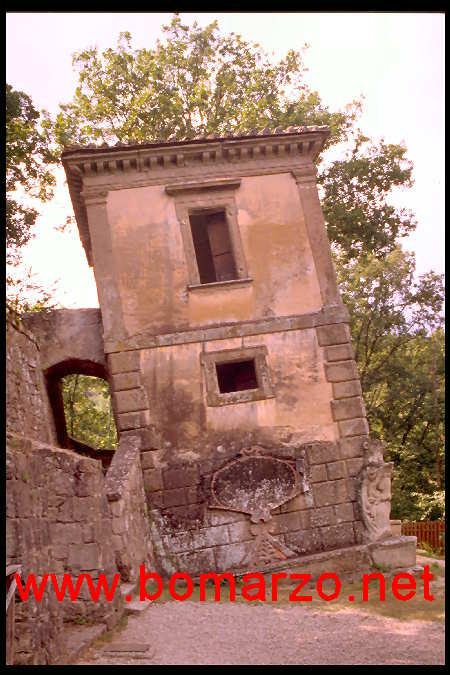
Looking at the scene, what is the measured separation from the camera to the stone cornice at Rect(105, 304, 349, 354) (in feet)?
38.0

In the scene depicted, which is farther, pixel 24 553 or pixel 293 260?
pixel 293 260

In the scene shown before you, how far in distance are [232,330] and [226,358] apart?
53cm

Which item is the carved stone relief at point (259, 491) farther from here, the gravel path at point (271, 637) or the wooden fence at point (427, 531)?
the wooden fence at point (427, 531)

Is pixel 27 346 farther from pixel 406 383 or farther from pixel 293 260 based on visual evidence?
pixel 406 383

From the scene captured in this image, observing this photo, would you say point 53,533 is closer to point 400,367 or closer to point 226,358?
point 226,358

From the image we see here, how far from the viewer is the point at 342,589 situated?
9.73m

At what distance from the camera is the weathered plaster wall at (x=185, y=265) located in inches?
465

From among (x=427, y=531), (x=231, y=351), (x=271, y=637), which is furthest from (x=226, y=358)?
(x=427, y=531)

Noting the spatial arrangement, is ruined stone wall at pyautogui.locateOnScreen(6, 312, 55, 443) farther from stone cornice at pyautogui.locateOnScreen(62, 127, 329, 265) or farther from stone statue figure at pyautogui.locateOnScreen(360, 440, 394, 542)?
stone statue figure at pyautogui.locateOnScreen(360, 440, 394, 542)

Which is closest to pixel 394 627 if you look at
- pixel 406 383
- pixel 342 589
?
pixel 342 589

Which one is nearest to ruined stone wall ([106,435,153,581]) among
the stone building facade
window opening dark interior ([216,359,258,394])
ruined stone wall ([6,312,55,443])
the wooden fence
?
the stone building facade

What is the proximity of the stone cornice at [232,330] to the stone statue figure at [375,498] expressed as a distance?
266 cm

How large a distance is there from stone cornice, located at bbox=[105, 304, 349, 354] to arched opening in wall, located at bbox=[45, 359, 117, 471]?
125 cm

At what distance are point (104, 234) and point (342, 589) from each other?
24.5 ft
